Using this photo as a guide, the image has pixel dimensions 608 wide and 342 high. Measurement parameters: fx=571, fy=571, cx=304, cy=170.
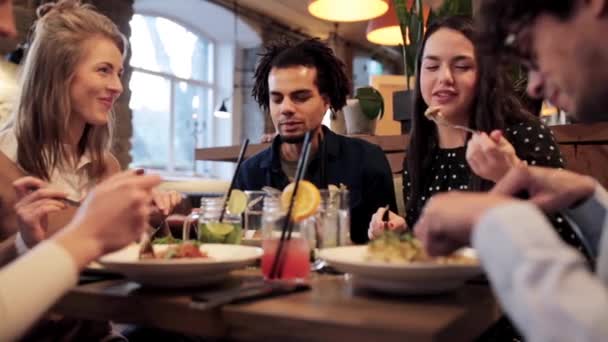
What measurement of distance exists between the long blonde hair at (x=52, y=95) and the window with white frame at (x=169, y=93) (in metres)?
3.57

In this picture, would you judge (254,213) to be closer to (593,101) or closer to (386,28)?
(593,101)

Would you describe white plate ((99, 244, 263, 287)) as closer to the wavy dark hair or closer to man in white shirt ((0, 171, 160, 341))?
man in white shirt ((0, 171, 160, 341))

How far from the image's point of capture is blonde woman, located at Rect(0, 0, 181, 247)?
60.7 inches

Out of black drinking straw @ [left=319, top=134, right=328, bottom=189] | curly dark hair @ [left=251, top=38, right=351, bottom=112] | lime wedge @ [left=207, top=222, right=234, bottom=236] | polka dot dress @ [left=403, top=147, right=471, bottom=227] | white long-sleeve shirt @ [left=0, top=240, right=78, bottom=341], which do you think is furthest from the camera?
curly dark hair @ [left=251, top=38, right=351, bottom=112]

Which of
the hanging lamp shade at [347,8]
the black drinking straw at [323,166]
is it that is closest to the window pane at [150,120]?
the hanging lamp shade at [347,8]

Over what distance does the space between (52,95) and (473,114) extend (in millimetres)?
1239

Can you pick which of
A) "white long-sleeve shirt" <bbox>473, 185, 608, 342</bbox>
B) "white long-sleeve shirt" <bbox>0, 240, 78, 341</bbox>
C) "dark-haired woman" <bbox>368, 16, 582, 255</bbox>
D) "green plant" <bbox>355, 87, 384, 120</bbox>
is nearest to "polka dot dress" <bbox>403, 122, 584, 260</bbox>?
"dark-haired woman" <bbox>368, 16, 582, 255</bbox>

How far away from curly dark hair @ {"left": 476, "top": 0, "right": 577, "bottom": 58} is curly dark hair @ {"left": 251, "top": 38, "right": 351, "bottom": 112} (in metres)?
1.23

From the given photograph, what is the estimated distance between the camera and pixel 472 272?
792 mm

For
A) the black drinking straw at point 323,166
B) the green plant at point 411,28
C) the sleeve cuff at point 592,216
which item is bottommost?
the sleeve cuff at point 592,216

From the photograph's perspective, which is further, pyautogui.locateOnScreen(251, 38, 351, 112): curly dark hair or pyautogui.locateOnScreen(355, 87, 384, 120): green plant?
Answer: pyautogui.locateOnScreen(355, 87, 384, 120): green plant

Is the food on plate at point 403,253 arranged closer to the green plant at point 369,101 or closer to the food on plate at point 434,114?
the food on plate at point 434,114

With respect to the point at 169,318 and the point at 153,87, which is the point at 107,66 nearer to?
the point at 169,318

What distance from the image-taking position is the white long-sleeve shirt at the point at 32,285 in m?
0.69
